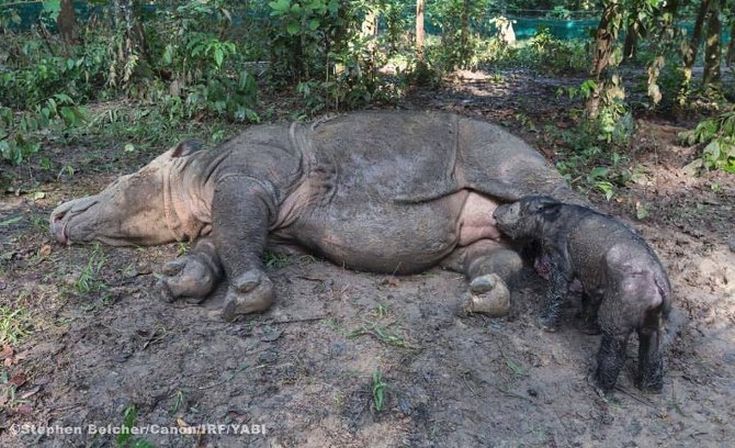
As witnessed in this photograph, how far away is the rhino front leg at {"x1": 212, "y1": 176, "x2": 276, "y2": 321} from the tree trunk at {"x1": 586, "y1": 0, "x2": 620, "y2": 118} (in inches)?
163

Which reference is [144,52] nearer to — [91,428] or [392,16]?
[392,16]

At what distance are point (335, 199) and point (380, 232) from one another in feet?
1.19

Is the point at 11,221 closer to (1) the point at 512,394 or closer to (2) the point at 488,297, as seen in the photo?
(2) the point at 488,297

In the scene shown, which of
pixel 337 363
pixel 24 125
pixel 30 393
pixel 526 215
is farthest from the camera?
pixel 24 125

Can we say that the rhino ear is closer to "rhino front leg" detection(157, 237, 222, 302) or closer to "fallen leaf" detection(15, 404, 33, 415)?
"rhino front leg" detection(157, 237, 222, 302)

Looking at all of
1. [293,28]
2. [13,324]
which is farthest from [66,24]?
[13,324]

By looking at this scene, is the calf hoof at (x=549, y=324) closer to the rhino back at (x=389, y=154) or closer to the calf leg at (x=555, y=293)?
the calf leg at (x=555, y=293)

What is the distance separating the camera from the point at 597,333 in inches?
140

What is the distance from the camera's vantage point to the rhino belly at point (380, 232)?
3873 mm

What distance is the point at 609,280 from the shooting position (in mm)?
3102

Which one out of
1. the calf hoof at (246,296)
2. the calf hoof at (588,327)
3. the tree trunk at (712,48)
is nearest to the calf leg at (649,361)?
the calf hoof at (588,327)

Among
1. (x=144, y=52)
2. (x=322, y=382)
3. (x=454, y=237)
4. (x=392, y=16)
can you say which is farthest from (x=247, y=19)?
(x=322, y=382)

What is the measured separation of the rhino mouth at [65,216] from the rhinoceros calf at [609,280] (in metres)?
2.99

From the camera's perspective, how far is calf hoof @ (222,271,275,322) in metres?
3.46
